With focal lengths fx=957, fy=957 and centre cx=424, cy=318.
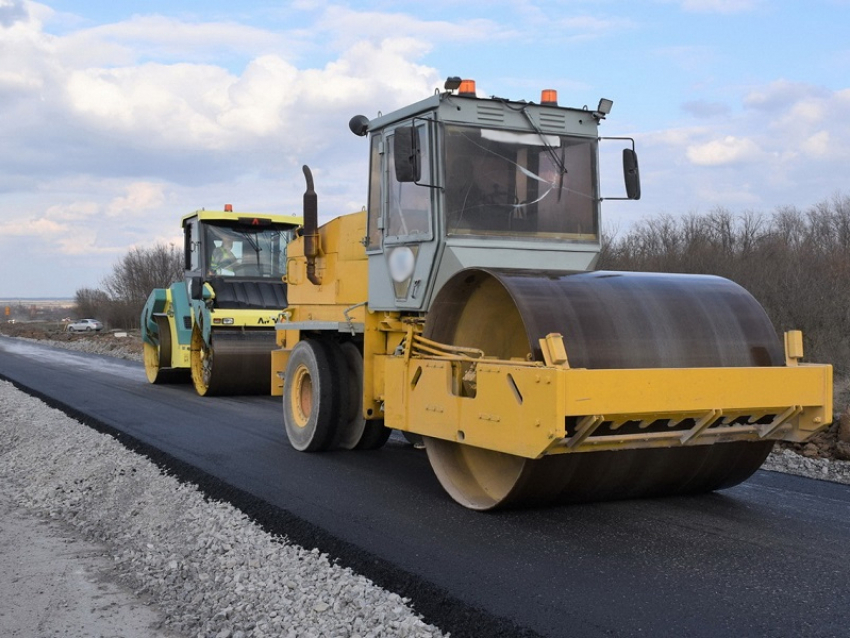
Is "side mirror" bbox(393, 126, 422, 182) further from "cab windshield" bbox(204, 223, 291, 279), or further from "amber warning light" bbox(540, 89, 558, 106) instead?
"cab windshield" bbox(204, 223, 291, 279)

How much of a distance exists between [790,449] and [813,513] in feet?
Answer: 10.4

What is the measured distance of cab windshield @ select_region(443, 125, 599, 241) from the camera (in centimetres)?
657

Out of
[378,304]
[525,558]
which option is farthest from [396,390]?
[525,558]

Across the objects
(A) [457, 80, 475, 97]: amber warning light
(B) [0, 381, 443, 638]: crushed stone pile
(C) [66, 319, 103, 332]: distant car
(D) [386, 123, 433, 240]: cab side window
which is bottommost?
(B) [0, 381, 443, 638]: crushed stone pile

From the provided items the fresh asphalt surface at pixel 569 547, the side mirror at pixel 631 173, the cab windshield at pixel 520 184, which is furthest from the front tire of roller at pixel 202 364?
the side mirror at pixel 631 173

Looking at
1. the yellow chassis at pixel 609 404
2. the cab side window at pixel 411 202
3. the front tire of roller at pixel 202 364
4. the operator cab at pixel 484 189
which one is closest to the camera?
the yellow chassis at pixel 609 404

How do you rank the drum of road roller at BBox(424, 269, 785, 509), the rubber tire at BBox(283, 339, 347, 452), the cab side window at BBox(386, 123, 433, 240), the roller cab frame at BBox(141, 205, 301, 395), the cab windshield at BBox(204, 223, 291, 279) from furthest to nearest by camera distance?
the cab windshield at BBox(204, 223, 291, 279) < the roller cab frame at BBox(141, 205, 301, 395) < the rubber tire at BBox(283, 339, 347, 452) < the cab side window at BBox(386, 123, 433, 240) < the drum of road roller at BBox(424, 269, 785, 509)

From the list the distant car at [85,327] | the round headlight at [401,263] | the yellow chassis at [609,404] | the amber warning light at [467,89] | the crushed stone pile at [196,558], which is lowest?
the crushed stone pile at [196,558]

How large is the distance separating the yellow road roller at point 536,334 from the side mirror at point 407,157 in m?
0.01

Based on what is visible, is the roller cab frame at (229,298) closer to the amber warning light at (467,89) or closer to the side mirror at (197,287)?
the side mirror at (197,287)

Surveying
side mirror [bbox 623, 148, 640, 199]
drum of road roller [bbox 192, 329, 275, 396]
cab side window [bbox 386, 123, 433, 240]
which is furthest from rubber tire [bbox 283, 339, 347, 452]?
drum of road roller [bbox 192, 329, 275, 396]

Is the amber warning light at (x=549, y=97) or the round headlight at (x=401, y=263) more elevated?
the amber warning light at (x=549, y=97)

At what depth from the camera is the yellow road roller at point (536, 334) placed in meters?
5.22

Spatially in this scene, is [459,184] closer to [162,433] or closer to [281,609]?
[281,609]
